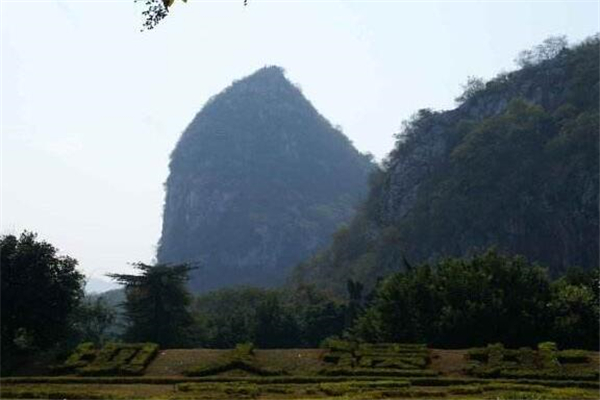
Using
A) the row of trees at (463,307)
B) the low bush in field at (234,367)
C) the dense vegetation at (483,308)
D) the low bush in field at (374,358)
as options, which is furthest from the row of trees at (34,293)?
the dense vegetation at (483,308)

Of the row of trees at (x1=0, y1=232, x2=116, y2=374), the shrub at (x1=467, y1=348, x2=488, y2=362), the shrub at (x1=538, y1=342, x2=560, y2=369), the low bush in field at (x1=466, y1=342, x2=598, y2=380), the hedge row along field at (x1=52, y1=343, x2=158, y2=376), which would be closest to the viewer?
the low bush in field at (x1=466, y1=342, x2=598, y2=380)

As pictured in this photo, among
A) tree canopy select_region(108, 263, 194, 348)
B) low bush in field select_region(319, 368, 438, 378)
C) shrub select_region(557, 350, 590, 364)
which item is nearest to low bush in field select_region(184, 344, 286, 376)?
low bush in field select_region(319, 368, 438, 378)

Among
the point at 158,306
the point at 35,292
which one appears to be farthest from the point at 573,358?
the point at 158,306

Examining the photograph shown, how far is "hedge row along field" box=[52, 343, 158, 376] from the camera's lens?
966 inches

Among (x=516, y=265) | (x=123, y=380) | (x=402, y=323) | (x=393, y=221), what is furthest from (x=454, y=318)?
(x=393, y=221)

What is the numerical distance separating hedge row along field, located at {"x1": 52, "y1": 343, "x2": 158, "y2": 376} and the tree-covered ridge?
42.9 meters

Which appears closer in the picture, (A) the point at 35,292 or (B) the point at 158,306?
(A) the point at 35,292

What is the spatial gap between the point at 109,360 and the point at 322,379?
7.88 m

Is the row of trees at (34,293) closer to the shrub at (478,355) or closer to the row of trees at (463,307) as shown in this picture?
the row of trees at (463,307)

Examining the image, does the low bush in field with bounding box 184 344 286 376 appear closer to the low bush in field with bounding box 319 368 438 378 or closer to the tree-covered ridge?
the low bush in field with bounding box 319 368 438 378

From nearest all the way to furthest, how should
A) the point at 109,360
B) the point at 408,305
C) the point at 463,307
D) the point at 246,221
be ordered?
the point at 109,360
the point at 463,307
the point at 408,305
the point at 246,221

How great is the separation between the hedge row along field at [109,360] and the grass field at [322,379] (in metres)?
0.32

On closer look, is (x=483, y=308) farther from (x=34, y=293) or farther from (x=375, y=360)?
(x=34, y=293)

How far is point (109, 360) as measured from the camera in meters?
26.0
